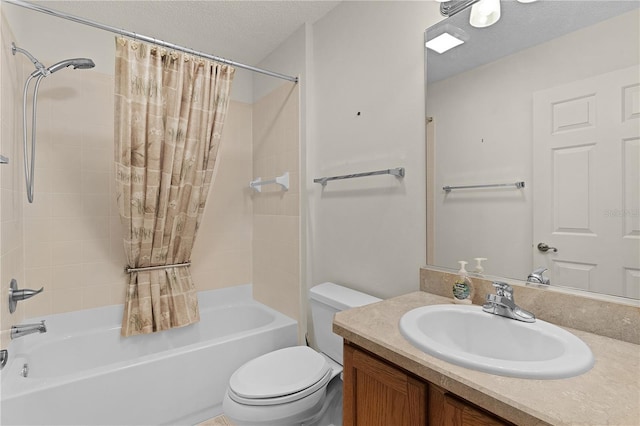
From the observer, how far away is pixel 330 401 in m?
1.69

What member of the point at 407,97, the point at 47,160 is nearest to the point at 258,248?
the point at 47,160

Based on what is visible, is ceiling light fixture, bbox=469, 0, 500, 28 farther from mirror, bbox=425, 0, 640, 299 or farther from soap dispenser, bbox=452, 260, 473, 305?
soap dispenser, bbox=452, 260, 473, 305

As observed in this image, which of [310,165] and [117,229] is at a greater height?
A: [310,165]

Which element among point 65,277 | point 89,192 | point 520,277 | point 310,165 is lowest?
point 65,277

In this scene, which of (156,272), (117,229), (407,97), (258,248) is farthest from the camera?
(258,248)

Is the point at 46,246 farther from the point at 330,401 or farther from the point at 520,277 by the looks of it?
the point at 520,277

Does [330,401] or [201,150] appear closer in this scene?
[330,401]

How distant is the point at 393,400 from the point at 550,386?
1.28 feet

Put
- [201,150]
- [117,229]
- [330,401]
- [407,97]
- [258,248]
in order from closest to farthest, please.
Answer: [407,97], [330,401], [201,150], [117,229], [258,248]

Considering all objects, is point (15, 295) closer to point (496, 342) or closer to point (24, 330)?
point (24, 330)

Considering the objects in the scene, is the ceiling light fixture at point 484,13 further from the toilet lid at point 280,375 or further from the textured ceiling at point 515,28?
the toilet lid at point 280,375

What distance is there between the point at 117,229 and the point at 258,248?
3.45 ft

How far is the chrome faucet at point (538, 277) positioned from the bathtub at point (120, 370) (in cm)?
155

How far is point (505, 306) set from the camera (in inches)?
40.6
